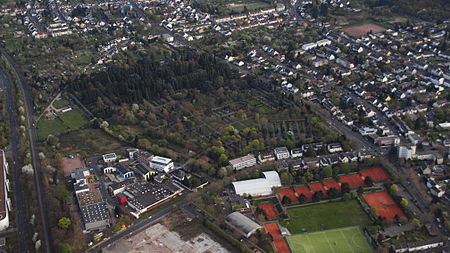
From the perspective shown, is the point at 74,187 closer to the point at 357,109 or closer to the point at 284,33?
the point at 357,109

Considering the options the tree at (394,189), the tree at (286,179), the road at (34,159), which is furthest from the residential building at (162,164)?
the tree at (394,189)

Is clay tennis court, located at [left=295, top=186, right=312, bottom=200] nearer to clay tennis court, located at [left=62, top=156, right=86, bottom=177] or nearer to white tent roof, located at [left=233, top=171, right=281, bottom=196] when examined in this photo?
white tent roof, located at [left=233, top=171, right=281, bottom=196]

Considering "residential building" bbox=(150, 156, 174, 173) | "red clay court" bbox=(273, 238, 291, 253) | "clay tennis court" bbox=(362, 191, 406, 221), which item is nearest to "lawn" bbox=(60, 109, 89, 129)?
"residential building" bbox=(150, 156, 174, 173)

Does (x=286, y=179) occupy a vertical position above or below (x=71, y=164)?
below

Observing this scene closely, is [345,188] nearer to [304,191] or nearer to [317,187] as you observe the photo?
[317,187]

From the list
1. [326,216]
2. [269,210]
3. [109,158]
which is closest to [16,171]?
[109,158]

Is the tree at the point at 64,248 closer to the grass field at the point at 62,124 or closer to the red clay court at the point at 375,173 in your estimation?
the grass field at the point at 62,124

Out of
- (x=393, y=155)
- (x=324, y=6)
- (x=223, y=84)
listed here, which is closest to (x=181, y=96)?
(x=223, y=84)
